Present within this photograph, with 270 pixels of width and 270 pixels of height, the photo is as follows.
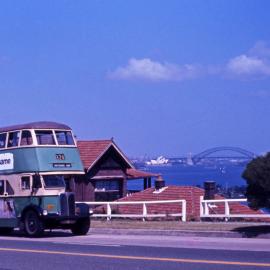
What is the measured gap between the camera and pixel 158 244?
71.2ft

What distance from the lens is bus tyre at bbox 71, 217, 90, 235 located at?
26834mm

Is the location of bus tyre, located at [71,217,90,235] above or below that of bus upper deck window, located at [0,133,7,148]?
below

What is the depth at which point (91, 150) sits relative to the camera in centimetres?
4912

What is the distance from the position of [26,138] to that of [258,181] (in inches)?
349

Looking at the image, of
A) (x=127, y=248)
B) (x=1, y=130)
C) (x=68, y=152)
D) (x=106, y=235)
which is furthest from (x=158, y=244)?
(x=1, y=130)

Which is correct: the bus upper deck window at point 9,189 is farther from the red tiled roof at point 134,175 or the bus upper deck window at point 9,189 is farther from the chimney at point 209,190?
the red tiled roof at point 134,175

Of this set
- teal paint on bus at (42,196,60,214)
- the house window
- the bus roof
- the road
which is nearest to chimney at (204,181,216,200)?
the bus roof

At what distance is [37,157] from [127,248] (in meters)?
7.18

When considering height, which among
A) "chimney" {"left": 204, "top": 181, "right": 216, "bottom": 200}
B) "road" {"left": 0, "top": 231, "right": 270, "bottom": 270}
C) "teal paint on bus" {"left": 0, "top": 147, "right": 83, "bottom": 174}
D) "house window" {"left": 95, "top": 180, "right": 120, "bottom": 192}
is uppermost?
"teal paint on bus" {"left": 0, "top": 147, "right": 83, "bottom": 174}

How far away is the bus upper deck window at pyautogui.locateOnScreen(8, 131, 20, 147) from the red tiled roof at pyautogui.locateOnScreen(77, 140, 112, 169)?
19.8m

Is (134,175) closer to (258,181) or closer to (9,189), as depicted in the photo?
(9,189)

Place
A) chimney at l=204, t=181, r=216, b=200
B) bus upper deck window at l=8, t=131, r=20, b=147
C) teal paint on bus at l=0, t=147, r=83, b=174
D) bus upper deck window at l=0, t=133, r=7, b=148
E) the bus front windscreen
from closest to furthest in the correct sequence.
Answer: teal paint on bus at l=0, t=147, r=83, b=174 < the bus front windscreen < bus upper deck window at l=8, t=131, r=20, b=147 < bus upper deck window at l=0, t=133, r=7, b=148 < chimney at l=204, t=181, r=216, b=200

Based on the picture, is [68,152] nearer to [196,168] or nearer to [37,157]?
[37,157]

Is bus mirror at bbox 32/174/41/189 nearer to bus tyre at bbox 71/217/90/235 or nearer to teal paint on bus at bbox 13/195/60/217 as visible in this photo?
teal paint on bus at bbox 13/195/60/217
